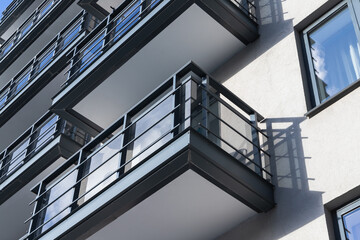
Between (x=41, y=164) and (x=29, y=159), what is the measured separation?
55 cm

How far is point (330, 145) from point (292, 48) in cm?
246

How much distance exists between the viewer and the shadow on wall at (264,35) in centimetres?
1175

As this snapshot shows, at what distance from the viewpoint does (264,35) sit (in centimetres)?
1213

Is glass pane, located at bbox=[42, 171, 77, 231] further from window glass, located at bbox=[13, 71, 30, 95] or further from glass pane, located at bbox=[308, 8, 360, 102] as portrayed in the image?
window glass, located at bbox=[13, 71, 30, 95]

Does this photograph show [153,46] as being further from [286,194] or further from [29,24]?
[29,24]

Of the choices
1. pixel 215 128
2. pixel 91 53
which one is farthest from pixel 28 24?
pixel 215 128

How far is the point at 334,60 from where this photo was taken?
33.9ft

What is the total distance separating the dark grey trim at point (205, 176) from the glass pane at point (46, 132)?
610 cm

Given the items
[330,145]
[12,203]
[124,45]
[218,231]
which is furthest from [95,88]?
[330,145]

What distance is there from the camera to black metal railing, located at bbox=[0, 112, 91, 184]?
50.1 feet

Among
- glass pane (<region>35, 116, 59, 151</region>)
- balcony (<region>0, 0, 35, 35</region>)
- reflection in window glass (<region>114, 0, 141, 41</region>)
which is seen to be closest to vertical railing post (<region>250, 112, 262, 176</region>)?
reflection in window glass (<region>114, 0, 141, 41</region>)

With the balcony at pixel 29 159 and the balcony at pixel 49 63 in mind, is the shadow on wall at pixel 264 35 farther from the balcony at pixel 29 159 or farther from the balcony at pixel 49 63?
the balcony at pixel 49 63

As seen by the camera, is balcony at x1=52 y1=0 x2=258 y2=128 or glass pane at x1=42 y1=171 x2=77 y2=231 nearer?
glass pane at x1=42 y1=171 x2=77 y2=231

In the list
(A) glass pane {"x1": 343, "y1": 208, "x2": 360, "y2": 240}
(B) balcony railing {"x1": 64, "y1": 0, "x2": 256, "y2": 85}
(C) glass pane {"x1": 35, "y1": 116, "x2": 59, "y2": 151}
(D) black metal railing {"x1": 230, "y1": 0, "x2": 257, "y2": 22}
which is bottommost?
(A) glass pane {"x1": 343, "y1": 208, "x2": 360, "y2": 240}
